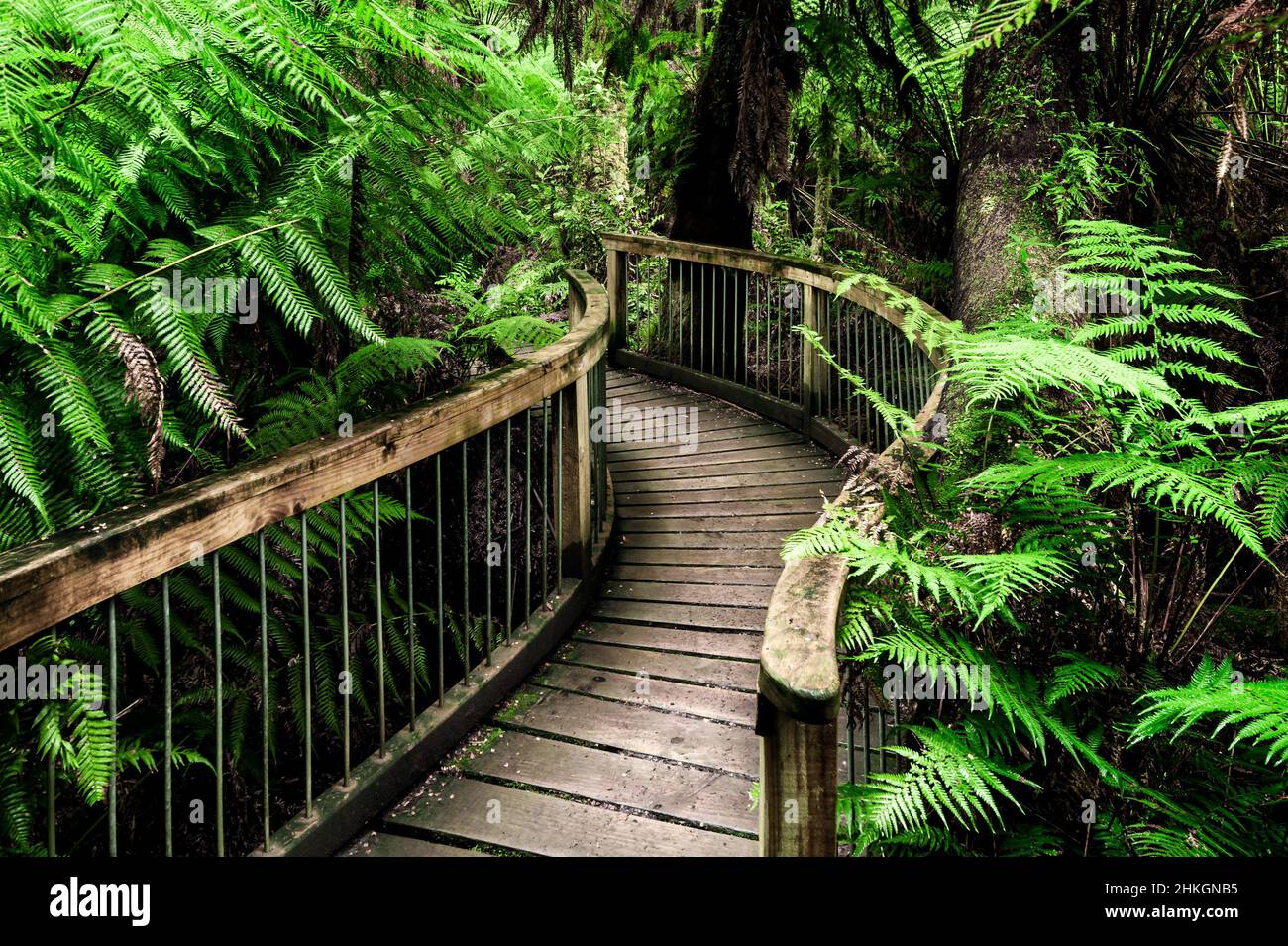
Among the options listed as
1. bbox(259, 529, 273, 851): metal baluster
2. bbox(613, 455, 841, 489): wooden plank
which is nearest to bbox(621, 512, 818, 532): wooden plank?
bbox(613, 455, 841, 489): wooden plank

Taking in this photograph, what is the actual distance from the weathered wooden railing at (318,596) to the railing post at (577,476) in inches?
0.4

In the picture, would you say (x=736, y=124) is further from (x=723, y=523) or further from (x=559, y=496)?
(x=559, y=496)

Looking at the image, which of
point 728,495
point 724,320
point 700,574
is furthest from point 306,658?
point 724,320

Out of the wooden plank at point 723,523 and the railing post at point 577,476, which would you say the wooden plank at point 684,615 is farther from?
the wooden plank at point 723,523

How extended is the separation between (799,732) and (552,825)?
1422 mm

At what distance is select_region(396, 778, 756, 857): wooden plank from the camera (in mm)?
2814

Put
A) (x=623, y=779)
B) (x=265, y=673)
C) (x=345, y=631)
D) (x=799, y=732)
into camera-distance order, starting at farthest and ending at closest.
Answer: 1. (x=623, y=779)
2. (x=345, y=631)
3. (x=265, y=673)
4. (x=799, y=732)

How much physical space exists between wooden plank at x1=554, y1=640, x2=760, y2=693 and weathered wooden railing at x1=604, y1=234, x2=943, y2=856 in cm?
61

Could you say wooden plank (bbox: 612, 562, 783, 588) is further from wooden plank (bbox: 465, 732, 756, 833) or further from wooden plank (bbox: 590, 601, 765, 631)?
wooden plank (bbox: 465, 732, 756, 833)

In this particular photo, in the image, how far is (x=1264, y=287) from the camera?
4812mm

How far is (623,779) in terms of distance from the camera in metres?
3.21

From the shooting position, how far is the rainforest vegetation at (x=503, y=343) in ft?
7.12

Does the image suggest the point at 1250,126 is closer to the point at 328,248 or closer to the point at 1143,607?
the point at 1143,607

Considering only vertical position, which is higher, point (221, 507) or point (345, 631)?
point (221, 507)
